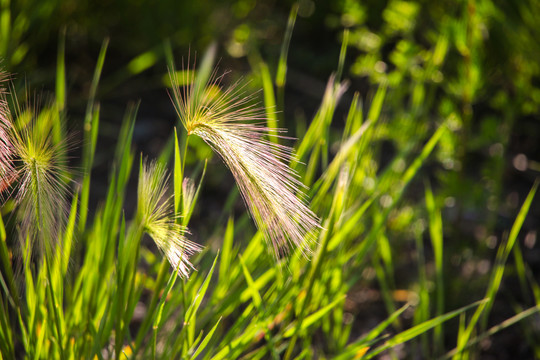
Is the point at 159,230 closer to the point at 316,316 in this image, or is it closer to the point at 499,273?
the point at 316,316

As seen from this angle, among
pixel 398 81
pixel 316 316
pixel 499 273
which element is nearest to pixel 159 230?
pixel 316 316

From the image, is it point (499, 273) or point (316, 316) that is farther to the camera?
point (499, 273)

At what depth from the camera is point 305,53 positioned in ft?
7.63

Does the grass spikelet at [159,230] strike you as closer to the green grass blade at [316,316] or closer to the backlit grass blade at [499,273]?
the green grass blade at [316,316]

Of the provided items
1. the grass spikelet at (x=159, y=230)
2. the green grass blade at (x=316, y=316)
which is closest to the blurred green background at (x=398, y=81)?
the grass spikelet at (x=159, y=230)

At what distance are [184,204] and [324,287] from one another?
0.40 metres

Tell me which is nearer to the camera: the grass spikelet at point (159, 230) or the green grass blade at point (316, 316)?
the grass spikelet at point (159, 230)

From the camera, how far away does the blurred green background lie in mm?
1391

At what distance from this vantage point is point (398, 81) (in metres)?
1.36

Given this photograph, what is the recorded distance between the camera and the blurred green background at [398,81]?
1.39 m

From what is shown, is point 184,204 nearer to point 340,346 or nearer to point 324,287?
point 324,287

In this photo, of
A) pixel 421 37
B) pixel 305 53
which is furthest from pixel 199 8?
pixel 421 37

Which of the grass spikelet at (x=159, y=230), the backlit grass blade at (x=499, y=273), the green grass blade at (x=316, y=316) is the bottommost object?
the backlit grass blade at (x=499, y=273)

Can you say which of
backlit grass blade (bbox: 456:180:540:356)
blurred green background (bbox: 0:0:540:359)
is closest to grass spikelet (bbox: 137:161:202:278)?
blurred green background (bbox: 0:0:540:359)
